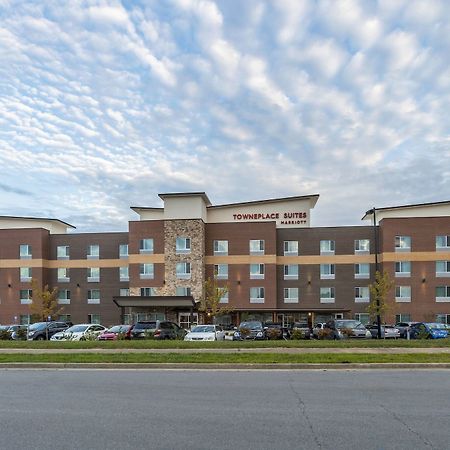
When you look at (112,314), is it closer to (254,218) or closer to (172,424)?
(254,218)

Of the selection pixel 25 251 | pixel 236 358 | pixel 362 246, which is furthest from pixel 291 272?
pixel 236 358

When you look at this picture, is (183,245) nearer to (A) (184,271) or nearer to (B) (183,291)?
(A) (184,271)

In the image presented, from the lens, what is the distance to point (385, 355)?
16.6 meters

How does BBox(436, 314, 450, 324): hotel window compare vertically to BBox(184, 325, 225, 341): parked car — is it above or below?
below

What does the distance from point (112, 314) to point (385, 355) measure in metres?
42.1

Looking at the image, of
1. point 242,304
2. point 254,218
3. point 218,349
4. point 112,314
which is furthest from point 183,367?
point 254,218

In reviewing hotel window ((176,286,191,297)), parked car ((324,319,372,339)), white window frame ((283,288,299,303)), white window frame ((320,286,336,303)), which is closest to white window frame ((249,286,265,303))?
white window frame ((283,288,299,303))

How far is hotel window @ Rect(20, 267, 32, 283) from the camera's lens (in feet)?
179

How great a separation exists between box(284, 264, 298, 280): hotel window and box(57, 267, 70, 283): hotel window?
24562 mm

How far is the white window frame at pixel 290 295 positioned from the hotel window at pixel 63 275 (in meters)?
24.5

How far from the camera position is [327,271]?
170ft

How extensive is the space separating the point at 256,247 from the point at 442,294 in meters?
19.2

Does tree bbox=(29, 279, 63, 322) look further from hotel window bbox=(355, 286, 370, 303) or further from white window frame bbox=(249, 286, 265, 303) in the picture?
hotel window bbox=(355, 286, 370, 303)

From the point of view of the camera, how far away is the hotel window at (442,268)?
161 feet
